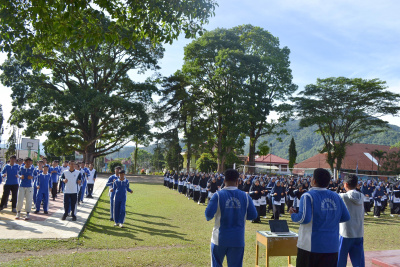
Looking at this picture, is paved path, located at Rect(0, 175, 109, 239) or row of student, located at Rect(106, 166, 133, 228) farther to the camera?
row of student, located at Rect(106, 166, 133, 228)

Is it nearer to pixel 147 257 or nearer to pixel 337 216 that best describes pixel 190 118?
pixel 147 257

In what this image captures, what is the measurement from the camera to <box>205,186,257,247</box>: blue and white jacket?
4594 mm


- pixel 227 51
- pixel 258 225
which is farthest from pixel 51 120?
pixel 258 225

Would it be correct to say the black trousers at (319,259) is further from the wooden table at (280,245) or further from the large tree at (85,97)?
the large tree at (85,97)

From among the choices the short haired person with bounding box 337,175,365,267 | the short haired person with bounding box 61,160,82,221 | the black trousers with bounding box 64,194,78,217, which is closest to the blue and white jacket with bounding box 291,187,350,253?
the short haired person with bounding box 337,175,365,267

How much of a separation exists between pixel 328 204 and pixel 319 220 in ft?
0.83

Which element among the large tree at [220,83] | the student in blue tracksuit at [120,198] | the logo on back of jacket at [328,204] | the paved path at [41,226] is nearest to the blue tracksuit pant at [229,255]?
the logo on back of jacket at [328,204]

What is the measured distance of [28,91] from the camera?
37250 mm

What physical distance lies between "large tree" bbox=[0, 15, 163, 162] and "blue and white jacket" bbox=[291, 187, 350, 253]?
106 feet

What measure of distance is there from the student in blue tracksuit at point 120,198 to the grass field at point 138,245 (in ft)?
1.11

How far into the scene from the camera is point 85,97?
3503 centimetres

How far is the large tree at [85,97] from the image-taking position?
117ft

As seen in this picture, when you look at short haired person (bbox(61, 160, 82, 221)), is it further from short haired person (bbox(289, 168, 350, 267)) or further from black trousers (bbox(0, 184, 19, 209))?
short haired person (bbox(289, 168, 350, 267))

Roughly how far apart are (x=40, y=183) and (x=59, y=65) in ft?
98.5
